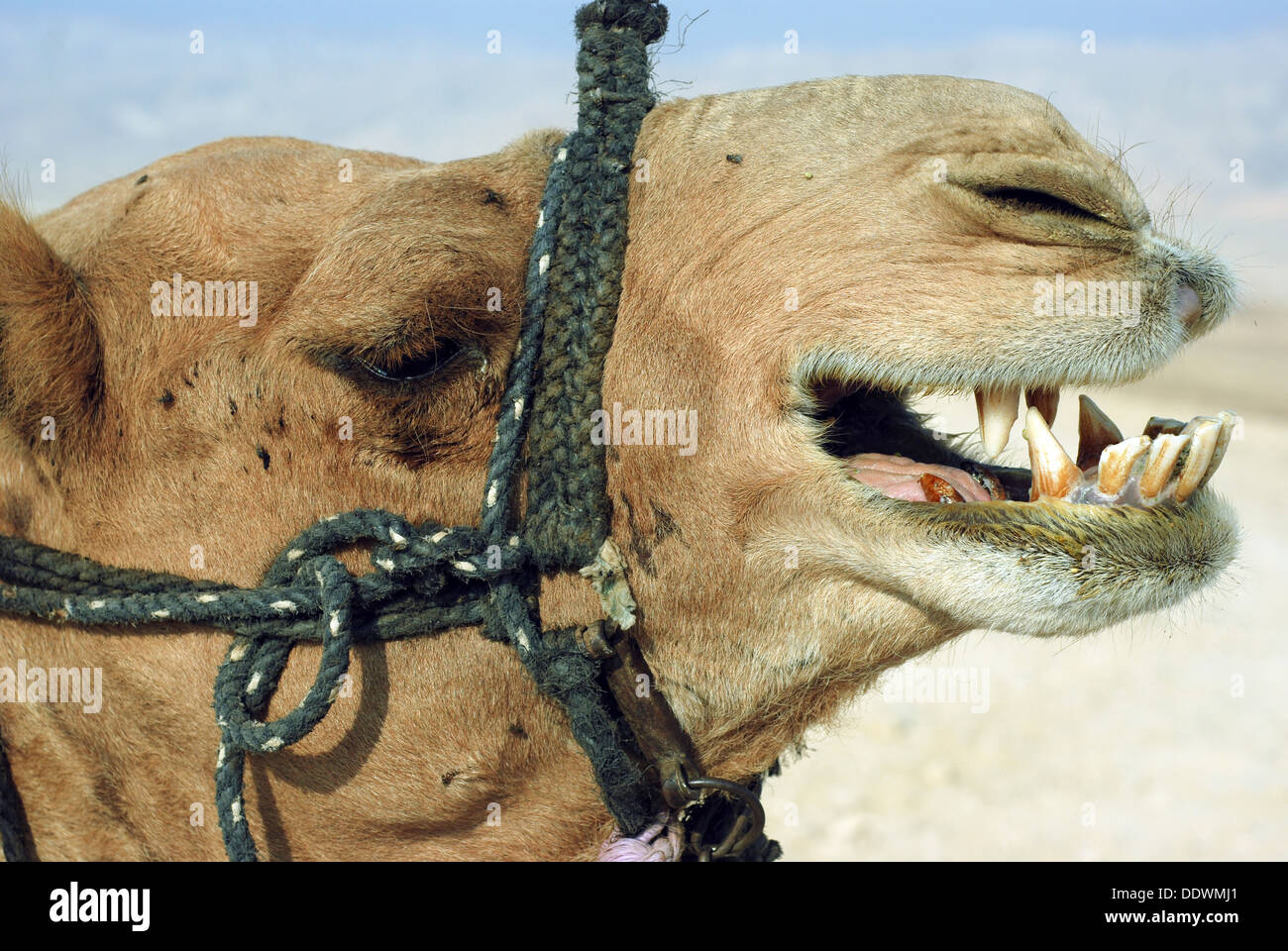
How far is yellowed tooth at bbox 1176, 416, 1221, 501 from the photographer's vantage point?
2123mm

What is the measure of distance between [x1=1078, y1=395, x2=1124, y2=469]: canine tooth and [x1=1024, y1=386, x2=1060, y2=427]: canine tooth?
55 millimetres

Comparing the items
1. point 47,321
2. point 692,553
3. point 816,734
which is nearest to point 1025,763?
point 816,734

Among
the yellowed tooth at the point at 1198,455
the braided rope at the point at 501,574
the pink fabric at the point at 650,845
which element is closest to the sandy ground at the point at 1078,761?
the pink fabric at the point at 650,845

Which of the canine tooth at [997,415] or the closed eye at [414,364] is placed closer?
the canine tooth at [997,415]

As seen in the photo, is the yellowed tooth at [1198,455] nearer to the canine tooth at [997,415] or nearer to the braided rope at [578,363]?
the canine tooth at [997,415]

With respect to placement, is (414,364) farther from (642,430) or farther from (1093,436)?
(1093,436)

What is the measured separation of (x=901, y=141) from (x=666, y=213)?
507 mm

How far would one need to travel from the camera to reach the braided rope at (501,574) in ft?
7.99

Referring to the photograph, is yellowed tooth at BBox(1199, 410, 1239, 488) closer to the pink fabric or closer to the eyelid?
the pink fabric

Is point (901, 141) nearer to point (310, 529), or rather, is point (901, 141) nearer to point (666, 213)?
point (666, 213)

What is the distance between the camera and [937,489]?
7.50 feet
